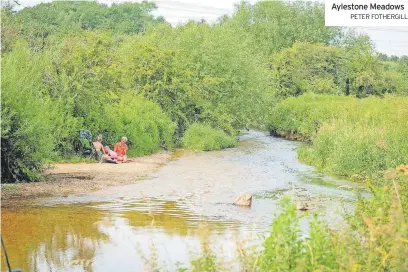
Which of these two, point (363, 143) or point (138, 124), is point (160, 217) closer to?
point (363, 143)

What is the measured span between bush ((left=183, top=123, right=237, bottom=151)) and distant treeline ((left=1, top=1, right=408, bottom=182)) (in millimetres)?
79

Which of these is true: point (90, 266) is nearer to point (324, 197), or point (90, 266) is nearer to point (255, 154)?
point (324, 197)

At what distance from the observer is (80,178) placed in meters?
20.1

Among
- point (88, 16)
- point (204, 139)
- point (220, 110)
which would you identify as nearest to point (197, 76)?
point (220, 110)

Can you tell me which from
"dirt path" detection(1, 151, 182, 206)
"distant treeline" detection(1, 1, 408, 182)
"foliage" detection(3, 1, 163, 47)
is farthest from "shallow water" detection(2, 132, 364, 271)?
"foliage" detection(3, 1, 163, 47)

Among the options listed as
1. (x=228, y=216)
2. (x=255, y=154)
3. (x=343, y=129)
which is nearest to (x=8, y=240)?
(x=228, y=216)

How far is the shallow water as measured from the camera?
1097cm

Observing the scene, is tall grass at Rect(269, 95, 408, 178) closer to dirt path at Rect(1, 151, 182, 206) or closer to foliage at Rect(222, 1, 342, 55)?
dirt path at Rect(1, 151, 182, 206)

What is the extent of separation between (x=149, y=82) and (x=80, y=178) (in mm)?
17251

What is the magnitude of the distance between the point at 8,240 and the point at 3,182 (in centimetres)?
634

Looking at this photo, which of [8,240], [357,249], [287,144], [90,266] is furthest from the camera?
[287,144]

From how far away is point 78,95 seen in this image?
87.6 feet

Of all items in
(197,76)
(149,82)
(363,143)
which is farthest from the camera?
(197,76)

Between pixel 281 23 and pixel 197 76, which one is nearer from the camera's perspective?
pixel 197 76
